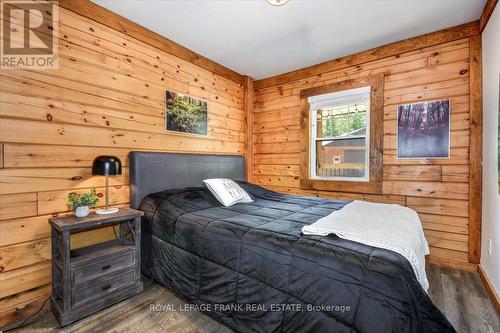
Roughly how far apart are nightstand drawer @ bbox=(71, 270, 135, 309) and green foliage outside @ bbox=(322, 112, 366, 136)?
3.00 m

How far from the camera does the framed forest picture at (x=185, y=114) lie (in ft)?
9.31

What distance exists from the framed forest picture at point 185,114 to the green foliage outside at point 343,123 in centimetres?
179

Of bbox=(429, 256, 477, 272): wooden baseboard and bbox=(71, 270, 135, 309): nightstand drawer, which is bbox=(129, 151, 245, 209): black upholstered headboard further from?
bbox=(429, 256, 477, 272): wooden baseboard

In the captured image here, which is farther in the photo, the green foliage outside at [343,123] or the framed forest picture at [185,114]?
the green foliage outside at [343,123]

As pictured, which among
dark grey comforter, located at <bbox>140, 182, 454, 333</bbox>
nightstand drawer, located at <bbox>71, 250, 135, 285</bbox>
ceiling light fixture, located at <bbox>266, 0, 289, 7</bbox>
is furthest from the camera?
ceiling light fixture, located at <bbox>266, 0, 289, 7</bbox>

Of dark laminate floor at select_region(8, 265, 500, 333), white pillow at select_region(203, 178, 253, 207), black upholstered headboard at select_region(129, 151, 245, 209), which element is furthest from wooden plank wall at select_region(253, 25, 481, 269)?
black upholstered headboard at select_region(129, 151, 245, 209)

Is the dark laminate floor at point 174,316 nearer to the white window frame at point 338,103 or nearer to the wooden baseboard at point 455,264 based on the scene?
the wooden baseboard at point 455,264

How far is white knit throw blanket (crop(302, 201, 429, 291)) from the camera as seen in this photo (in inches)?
48.9

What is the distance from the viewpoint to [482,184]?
7.68ft

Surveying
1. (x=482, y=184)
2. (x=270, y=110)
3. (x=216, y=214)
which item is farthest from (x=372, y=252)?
(x=270, y=110)

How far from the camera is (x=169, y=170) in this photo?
8.80 ft

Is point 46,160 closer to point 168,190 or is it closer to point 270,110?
point 168,190

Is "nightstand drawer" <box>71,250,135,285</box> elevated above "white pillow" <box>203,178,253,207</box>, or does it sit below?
below

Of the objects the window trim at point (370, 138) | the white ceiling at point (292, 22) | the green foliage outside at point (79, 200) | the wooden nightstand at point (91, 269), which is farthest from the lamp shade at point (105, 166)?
the window trim at point (370, 138)
